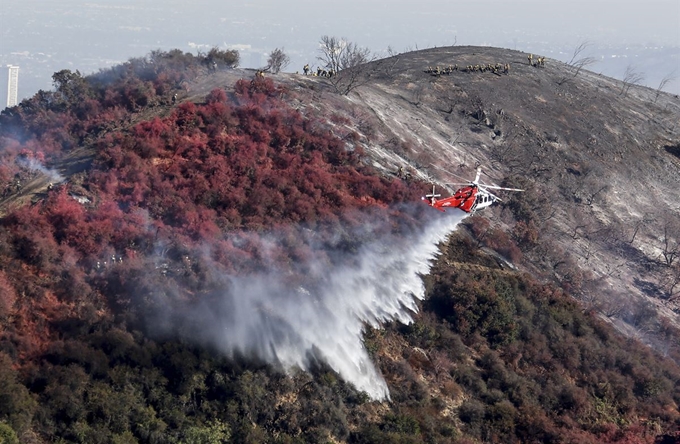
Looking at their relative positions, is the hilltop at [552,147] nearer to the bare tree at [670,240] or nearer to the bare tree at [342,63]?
the bare tree at [670,240]

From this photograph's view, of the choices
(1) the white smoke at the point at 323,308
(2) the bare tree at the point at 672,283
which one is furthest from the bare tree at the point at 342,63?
(2) the bare tree at the point at 672,283

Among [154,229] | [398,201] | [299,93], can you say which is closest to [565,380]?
[398,201]

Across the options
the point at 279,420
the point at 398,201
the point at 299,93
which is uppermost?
the point at 299,93

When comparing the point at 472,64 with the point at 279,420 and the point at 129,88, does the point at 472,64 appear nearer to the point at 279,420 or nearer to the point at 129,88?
the point at 129,88

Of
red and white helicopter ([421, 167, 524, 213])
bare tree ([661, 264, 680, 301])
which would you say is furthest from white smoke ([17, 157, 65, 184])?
bare tree ([661, 264, 680, 301])

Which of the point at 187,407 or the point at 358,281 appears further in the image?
the point at 358,281

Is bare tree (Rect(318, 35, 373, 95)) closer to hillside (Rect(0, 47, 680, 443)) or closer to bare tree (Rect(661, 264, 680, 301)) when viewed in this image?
hillside (Rect(0, 47, 680, 443))
